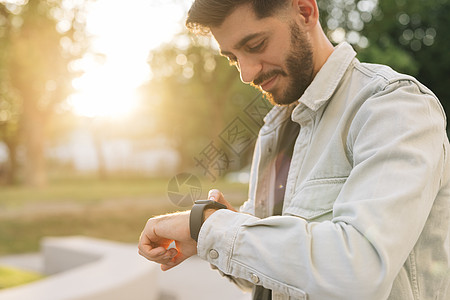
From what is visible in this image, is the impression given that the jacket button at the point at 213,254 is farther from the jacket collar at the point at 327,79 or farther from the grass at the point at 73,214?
the grass at the point at 73,214

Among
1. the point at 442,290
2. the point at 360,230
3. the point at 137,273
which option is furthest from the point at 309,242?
the point at 137,273

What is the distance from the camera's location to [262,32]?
1.52 m

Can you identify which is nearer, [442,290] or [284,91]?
[442,290]

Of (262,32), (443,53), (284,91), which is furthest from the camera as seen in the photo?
(443,53)

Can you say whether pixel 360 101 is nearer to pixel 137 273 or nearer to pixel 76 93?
pixel 137 273

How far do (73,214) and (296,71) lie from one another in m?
13.1

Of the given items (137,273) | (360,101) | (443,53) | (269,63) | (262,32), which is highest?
(262,32)

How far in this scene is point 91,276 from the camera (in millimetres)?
5227

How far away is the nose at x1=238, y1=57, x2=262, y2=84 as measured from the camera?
160cm

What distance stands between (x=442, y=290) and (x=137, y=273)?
4760 millimetres

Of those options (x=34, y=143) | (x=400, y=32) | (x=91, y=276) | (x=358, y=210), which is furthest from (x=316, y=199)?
(x=400, y=32)

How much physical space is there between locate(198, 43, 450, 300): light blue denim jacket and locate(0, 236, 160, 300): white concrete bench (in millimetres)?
3559

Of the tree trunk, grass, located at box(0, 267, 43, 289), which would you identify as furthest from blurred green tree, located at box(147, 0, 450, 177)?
grass, located at box(0, 267, 43, 289)

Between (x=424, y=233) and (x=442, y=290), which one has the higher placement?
(x=424, y=233)
